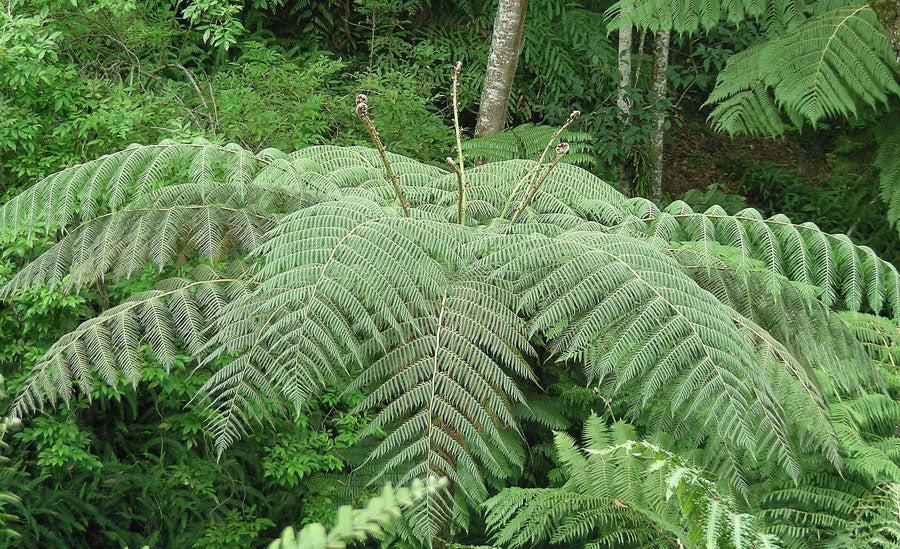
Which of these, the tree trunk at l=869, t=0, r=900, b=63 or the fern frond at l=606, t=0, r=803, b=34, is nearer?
the tree trunk at l=869, t=0, r=900, b=63

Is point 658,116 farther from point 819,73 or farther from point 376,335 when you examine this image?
point 376,335

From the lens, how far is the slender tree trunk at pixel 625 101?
19.3 feet

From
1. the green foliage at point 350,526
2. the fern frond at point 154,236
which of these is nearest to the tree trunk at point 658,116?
the fern frond at point 154,236

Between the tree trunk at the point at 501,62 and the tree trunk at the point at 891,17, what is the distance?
188cm

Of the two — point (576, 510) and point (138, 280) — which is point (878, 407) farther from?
point (138, 280)

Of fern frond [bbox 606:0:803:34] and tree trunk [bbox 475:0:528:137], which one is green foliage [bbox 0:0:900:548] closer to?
fern frond [bbox 606:0:803:34]

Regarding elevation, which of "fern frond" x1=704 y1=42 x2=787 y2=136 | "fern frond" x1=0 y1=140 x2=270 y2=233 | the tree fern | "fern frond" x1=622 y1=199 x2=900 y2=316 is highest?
"fern frond" x1=704 y1=42 x2=787 y2=136

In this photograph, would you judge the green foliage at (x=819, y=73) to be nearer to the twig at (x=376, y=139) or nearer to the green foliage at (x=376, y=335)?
the green foliage at (x=376, y=335)

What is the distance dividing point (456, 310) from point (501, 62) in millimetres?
2754

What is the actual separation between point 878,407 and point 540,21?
14.0ft

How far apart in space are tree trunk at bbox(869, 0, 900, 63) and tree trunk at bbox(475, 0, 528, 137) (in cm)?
188

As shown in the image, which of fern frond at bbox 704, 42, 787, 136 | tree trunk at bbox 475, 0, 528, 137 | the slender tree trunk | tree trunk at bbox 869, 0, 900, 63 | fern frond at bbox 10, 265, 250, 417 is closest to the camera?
fern frond at bbox 10, 265, 250, 417

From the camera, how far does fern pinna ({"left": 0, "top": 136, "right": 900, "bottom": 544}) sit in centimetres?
215

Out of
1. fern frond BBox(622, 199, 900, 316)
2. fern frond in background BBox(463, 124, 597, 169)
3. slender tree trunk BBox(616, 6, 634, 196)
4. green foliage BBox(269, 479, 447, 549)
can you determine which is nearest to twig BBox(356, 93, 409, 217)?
fern frond BBox(622, 199, 900, 316)
